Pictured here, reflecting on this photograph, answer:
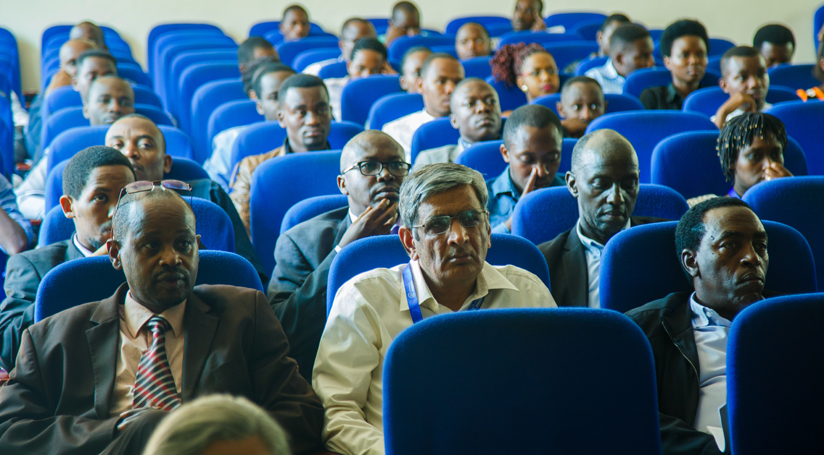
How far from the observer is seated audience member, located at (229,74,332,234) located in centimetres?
333

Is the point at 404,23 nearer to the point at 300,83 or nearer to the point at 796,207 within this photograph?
the point at 300,83

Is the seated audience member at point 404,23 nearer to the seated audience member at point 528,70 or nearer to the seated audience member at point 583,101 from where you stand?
the seated audience member at point 528,70

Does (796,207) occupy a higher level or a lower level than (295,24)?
lower

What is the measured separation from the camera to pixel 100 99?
12.1 ft

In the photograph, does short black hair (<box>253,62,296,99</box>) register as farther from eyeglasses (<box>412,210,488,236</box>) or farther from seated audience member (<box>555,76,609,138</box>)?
eyeglasses (<box>412,210,488,236</box>)

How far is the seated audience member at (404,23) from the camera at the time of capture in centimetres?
702

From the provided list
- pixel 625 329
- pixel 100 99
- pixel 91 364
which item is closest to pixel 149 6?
pixel 100 99

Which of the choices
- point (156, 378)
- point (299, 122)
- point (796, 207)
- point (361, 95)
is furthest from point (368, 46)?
point (156, 378)

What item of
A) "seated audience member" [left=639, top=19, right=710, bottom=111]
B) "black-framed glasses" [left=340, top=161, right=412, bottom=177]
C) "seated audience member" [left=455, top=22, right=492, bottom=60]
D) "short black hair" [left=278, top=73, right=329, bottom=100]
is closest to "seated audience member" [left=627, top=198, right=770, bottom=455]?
"black-framed glasses" [left=340, top=161, right=412, bottom=177]

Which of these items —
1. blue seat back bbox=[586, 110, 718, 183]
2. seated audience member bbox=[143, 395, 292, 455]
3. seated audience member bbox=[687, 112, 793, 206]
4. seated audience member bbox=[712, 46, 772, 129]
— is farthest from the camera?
seated audience member bbox=[712, 46, 772, 129]

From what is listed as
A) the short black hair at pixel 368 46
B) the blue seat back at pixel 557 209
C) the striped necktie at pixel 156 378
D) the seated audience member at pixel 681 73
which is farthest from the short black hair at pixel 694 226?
the short black hair at pixel 368 46

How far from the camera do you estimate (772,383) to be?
4.55 ft

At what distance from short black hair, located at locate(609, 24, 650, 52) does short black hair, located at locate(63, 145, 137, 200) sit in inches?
145

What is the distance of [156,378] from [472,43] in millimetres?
4685
